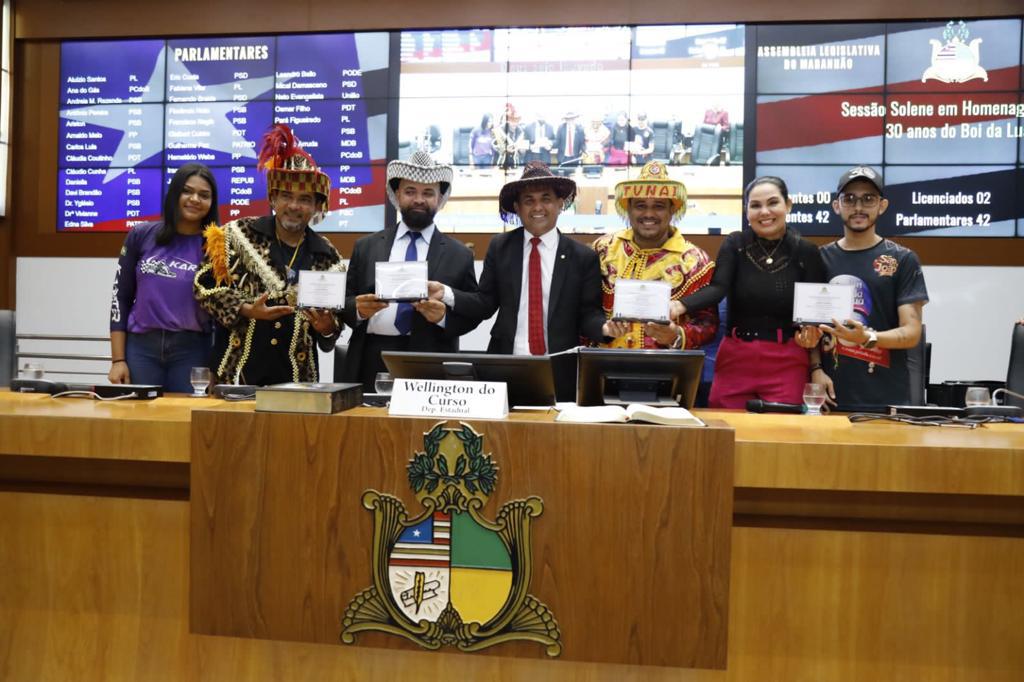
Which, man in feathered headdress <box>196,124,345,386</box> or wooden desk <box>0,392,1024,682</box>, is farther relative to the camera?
man in feathered headdress <box>196,124,345,386</box>

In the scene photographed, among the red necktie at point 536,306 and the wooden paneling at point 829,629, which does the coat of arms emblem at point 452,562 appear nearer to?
the wooden paneling at point 829,629

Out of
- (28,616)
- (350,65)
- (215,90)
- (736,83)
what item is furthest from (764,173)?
(28,616)

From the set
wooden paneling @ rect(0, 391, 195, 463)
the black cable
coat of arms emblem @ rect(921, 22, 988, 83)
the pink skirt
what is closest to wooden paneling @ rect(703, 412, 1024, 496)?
the black cable

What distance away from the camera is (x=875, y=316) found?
3195 mm

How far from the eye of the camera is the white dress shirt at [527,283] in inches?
127

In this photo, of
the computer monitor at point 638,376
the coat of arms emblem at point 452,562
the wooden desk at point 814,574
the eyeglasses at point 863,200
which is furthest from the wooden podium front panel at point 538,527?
the eyeglasses at point 863,200

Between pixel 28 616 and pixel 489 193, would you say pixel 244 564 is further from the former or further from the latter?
pixel 489 193

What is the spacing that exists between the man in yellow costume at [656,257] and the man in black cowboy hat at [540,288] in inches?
3.8

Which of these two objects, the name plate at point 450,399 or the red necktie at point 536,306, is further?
the red necktie at point 536,306

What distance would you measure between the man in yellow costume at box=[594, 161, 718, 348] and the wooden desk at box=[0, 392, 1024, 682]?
133 cm

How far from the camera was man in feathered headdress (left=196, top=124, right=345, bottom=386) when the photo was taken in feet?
10.6

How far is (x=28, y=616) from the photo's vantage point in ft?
6.23

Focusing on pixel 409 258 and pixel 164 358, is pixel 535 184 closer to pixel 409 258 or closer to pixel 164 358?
pixel 409 258

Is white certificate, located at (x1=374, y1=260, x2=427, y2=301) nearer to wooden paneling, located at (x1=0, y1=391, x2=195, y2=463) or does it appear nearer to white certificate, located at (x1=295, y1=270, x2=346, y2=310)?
white certificate, located at (x1=295, y1=270, x2=346, y2=310)
